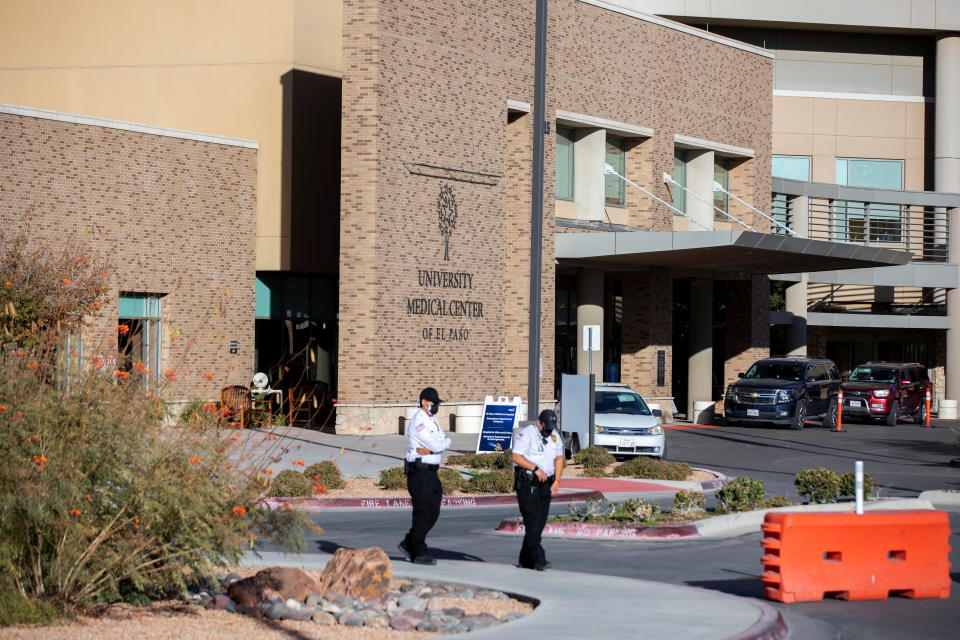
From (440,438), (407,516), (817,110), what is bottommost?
(407,516)

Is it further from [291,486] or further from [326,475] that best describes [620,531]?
[326,475]

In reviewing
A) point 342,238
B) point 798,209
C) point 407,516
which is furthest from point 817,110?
point 407,516

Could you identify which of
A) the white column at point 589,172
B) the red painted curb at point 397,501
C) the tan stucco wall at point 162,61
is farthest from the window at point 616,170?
the red painted curb at point 397,501

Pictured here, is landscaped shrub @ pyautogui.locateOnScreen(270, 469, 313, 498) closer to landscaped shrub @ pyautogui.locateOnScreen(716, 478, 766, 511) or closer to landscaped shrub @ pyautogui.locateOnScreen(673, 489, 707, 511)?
landscaped shrub @ pyautogui.locateOnScreen(673, 489, 707, 511)

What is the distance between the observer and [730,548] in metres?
15.9

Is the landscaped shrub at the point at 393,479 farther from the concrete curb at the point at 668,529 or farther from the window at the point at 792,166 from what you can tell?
the window at the point at 792,166

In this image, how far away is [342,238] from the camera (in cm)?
3394

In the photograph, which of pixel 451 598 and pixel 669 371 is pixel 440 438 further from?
pixel 669 371

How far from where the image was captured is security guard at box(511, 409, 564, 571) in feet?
43.5

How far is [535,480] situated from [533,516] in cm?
35

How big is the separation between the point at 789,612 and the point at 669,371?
3279 cm

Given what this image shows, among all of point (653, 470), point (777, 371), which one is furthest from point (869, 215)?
point (653, 470)

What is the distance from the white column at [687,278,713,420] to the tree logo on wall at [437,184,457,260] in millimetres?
13232

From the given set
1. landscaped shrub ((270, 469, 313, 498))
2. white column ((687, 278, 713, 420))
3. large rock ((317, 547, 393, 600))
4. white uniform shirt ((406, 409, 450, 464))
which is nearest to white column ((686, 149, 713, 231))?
white column ((687, 278, 713, 420))
